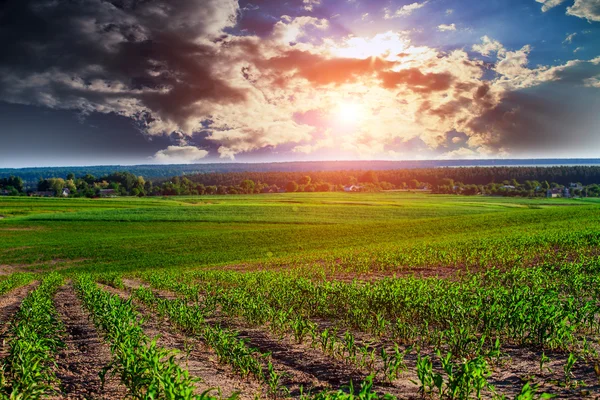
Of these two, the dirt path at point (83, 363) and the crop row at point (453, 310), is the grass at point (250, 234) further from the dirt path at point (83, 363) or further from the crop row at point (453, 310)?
the dirt path at point (83, 363)

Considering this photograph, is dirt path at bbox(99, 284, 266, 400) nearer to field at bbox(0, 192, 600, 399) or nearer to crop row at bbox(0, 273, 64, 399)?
field at bbox(0, 192, 600, 399)

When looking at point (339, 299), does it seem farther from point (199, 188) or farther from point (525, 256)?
point (199, 188)

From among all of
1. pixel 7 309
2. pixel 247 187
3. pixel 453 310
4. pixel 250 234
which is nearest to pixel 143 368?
pixel 453 310

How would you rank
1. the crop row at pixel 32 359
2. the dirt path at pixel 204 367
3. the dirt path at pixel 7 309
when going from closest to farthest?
1. the crop row at pixel 32 359
2. the dirt path at pixel 204 367
3. the dirt path at pixel 7 309

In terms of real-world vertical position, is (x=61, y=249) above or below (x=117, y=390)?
below

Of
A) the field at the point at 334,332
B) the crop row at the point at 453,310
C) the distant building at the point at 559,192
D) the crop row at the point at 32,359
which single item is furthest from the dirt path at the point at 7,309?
the distant building at the point at 559,192

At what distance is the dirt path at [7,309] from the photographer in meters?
10.6

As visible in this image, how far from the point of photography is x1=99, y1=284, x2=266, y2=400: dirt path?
7.54 meters

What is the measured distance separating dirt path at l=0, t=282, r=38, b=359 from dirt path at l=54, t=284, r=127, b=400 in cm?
151

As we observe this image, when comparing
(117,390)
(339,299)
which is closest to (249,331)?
(339,299)

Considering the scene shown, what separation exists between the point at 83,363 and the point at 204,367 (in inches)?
117

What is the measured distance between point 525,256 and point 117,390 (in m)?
26.6

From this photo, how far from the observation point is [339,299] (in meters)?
13.9

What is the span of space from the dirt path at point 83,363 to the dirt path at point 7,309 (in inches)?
59.3
